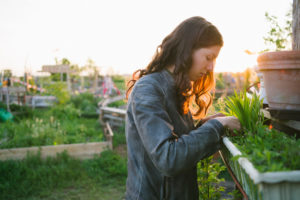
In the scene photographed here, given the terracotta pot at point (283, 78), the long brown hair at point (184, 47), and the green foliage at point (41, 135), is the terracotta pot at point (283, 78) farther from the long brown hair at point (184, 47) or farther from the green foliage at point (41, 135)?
the green foliage at point (41, 135)

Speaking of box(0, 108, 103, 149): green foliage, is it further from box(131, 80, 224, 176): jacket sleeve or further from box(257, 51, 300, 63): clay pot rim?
box(257, 51, 300, 63): clay pot rim

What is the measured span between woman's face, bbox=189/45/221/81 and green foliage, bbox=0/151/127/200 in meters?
3.30

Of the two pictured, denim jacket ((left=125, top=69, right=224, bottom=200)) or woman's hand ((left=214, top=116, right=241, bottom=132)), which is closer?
denim jacket ((left=125, top=69, right=224, bottom=200))

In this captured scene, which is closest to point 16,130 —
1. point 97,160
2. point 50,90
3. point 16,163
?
point 16,163

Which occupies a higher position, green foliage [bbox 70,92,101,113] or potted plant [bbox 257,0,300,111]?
potted plant [bbox 257,0,300,111]

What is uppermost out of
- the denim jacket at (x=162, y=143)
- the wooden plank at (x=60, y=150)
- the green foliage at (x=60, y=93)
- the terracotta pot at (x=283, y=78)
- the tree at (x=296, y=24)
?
the tree at (x=296, y=24)

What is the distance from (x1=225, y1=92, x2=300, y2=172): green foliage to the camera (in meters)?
0.81

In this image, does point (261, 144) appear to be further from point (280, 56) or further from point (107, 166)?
point (107, 166)

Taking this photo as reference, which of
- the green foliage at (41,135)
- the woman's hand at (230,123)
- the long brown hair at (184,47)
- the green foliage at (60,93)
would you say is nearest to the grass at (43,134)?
the green foliage at (41,135)

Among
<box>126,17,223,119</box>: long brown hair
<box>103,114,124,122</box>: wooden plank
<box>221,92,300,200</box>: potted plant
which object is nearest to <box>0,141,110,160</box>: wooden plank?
<box>103,114,124,122</box>: wooden plank

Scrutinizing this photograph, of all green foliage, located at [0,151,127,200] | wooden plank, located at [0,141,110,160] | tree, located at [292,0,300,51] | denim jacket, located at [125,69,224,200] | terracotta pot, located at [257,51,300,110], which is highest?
tree, located at [292,0,300,51]

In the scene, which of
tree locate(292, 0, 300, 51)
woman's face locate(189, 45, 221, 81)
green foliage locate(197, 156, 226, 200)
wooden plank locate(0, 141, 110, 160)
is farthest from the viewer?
wooden plank locate(0, 141, 110, 160)

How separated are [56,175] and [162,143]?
3.97 m

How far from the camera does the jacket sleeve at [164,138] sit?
1.12 metres
